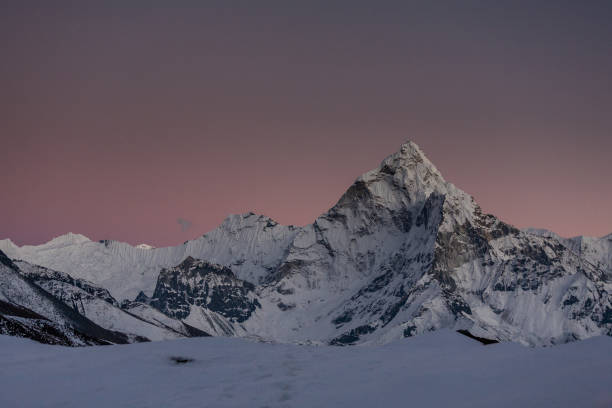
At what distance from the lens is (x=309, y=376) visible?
2100 cm

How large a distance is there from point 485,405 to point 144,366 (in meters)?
12.0

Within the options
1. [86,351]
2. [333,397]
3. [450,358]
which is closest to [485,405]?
[333,397]

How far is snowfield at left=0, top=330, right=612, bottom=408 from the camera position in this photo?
17.2m

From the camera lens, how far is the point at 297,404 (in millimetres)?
18016

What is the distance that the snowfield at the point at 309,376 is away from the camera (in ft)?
56.4

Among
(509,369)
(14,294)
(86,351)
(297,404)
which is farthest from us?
(14,294)

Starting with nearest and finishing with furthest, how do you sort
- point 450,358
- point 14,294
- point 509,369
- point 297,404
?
point 297,404, point 509,369, point 450,358, point 14,294

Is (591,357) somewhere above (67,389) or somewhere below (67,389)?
above

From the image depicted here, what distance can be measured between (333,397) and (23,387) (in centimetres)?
974

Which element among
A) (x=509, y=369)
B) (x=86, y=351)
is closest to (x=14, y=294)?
(x=86, y=351)

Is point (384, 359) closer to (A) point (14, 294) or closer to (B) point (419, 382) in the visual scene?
(B) point (419, 382)

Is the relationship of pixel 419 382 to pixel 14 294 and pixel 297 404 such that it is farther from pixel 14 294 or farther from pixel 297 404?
pixel 14 294

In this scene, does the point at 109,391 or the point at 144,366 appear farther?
the point at 144,366

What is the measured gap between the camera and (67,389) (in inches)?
787
